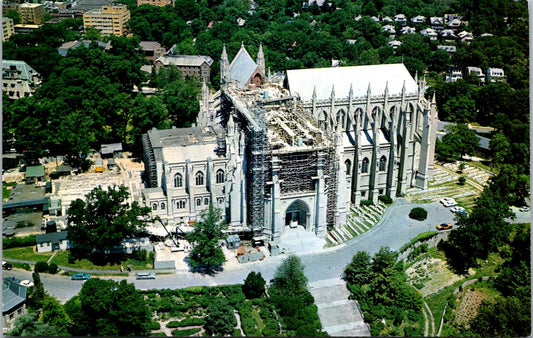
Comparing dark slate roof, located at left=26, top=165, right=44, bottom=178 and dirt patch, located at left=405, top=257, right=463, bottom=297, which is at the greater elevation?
dark slate roof, located at left=26, top=165, right=44, bottom=178

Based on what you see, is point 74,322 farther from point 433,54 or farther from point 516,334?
point 433,54

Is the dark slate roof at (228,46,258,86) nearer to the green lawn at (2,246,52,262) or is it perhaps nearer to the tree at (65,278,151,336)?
the green lawn at (2,246,52,262)

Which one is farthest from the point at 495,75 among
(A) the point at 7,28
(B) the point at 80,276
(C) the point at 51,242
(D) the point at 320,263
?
(A) the point at 7,28

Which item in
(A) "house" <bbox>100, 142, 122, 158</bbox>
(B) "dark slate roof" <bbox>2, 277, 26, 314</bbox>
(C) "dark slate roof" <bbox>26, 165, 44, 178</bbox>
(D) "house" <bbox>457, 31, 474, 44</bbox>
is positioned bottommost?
(B) "dark slate roof" <bbox>2, 277, 26, 314</bbox>

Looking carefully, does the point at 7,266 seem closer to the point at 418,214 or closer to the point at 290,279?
the point at 290,279

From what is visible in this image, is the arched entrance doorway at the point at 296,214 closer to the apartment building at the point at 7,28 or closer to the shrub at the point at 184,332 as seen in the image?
the shrub at the point at 184,332

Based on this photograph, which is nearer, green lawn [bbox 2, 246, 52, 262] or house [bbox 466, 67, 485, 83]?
green lawn [bbox 2, 246, 52, 262]

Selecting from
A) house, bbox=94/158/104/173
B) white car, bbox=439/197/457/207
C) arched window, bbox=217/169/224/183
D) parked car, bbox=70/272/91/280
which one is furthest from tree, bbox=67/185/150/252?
white car, bbox=439/197/457/207
